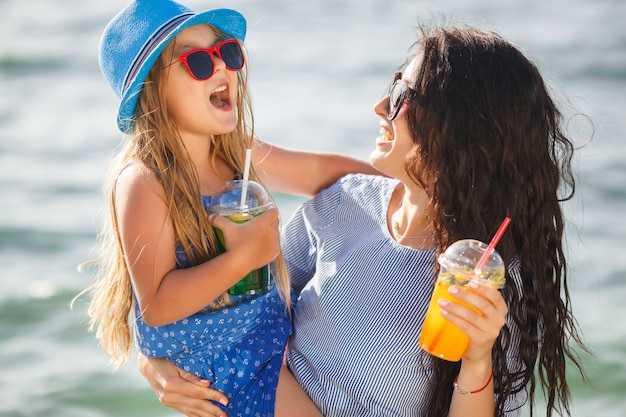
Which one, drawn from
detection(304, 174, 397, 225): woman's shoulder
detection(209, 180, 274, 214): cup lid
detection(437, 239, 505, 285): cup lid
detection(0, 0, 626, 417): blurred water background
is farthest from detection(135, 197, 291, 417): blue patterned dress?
detection(0, 0, 626, 417): blurred water background

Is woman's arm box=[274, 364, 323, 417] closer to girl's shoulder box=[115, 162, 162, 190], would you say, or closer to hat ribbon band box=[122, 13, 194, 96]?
girl's shoulder box=[115, 162, 162, 190]

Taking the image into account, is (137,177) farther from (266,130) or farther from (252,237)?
(266,130)

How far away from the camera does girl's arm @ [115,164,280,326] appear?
2828mm

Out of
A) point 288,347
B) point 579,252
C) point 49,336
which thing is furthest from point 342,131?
point 288,347

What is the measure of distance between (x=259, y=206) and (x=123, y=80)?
2.12 ft

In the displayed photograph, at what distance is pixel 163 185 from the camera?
9.64ft

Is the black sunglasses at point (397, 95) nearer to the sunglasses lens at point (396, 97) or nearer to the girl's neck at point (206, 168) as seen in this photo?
the sunglasses lens at point (396, 97)

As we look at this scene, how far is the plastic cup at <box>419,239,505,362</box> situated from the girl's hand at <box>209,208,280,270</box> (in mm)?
598

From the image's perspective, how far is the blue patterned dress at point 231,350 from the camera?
3047 mm

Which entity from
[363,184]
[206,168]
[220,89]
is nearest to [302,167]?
[363,184]

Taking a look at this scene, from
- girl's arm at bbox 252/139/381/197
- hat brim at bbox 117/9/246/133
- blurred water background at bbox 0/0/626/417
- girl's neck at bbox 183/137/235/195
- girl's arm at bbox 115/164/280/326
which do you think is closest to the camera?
girl's arm at bbox 115/164/280/326

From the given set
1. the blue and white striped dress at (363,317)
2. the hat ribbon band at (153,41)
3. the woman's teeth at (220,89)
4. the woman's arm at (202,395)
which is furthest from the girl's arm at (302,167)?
the woman's arm at (202,395)

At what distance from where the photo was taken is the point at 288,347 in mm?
3246

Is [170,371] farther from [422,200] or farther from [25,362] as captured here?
[25,362]
